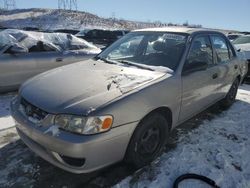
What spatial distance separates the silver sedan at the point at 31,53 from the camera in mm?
5316

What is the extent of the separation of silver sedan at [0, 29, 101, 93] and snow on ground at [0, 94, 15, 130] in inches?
7.6

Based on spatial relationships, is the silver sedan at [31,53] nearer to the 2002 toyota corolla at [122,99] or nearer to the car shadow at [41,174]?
the 2002 toyota corolla at [122,99]

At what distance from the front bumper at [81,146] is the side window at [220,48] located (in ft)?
7.73

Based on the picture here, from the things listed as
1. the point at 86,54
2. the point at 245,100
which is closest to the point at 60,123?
the point at 86,54

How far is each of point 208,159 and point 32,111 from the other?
2.14 metres

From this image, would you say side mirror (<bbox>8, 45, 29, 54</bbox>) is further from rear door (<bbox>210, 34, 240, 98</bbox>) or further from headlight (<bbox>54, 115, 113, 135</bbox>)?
rear door (<bbox>210, 34, 240, 98</bbox>)

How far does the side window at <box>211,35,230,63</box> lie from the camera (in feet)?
14.2

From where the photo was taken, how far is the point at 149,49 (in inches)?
152

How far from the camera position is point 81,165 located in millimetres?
2490

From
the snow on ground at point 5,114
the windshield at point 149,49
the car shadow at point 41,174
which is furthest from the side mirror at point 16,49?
the car shadow at point 41,174

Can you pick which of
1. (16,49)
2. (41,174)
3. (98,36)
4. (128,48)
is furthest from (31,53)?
(98,36)

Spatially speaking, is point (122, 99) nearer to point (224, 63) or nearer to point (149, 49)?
point (149, 49)

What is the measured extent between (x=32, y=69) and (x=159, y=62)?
10.5ft

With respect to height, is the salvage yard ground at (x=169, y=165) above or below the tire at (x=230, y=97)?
below
